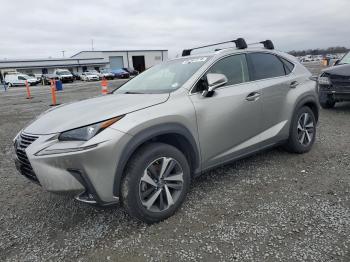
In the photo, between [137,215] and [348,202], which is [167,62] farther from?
[348,202]

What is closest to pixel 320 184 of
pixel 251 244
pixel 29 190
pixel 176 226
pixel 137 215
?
pixel 251 244

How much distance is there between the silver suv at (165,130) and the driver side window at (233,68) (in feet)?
0.05

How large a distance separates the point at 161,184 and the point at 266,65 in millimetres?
2390

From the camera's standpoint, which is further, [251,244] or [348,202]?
[348,202]

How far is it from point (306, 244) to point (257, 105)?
5.94ft

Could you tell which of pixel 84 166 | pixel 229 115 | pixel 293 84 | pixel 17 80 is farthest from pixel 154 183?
pixel 17 80

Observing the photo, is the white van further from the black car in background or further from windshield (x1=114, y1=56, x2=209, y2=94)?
windshield (x1=114, y1=56, x2=209, y2=94)

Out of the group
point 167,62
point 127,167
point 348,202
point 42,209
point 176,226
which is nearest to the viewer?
point 127,167

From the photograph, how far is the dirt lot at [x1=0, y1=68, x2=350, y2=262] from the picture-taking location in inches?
103

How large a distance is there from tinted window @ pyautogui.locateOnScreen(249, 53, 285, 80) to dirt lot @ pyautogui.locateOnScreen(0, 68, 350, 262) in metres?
1.29

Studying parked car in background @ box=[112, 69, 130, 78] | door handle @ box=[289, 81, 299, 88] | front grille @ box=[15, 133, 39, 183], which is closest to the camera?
front grille @ box=[15, 133, 39, 183]

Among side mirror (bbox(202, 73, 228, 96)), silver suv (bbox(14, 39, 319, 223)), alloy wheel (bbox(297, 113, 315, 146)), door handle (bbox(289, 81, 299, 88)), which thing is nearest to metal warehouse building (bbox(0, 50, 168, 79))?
alloy wheel (bbox(297, 113, 315, 146))

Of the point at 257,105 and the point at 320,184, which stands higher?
the point at 257,105

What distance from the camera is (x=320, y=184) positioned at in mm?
3754
